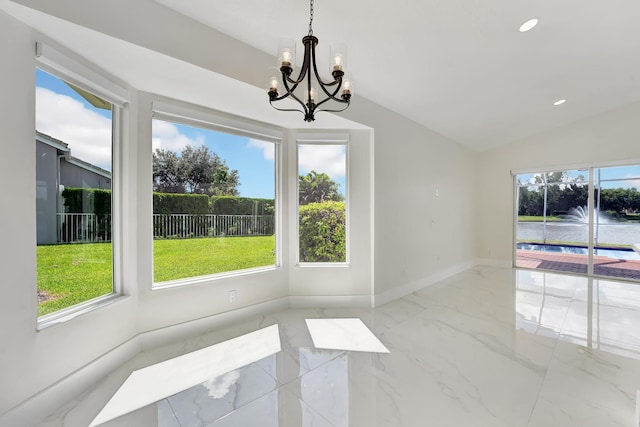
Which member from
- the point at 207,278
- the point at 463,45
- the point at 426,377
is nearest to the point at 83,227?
the point at 207,278

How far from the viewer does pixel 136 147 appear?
2.54 meters

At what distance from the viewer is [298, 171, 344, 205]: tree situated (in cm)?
371

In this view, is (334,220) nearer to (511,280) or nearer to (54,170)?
(54,170)

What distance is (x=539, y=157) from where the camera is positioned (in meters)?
5.73

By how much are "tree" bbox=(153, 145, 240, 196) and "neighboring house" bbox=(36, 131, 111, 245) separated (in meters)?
0.65

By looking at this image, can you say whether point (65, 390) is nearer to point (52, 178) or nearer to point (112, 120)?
point (52, 178)

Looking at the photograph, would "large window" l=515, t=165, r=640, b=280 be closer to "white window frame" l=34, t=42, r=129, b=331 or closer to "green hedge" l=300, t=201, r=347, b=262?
"green hedge" l=300, t=201, r=347, b=262

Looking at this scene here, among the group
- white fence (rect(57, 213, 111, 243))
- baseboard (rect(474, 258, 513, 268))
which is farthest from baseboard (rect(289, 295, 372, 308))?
baseboard (rect(474, 258, 513, 268))

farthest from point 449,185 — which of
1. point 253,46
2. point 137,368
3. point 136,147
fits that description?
point 137,368

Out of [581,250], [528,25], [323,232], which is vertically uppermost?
[528,25]

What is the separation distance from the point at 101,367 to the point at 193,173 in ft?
6.28

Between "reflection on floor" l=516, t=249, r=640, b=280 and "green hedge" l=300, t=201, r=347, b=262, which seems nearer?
"green hedge" l=300, t=201, r=347, b=262

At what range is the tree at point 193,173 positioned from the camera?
277 cm

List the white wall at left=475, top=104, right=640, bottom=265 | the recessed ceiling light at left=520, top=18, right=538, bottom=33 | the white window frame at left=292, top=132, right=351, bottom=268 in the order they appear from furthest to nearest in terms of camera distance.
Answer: the white wall at left=475, top=104, right=640, bottom=265, the white window frame at left=292, top=132, right=351, bottom=268, the recessed ceiling light at left=520, top=18, right=538, bottom=33
